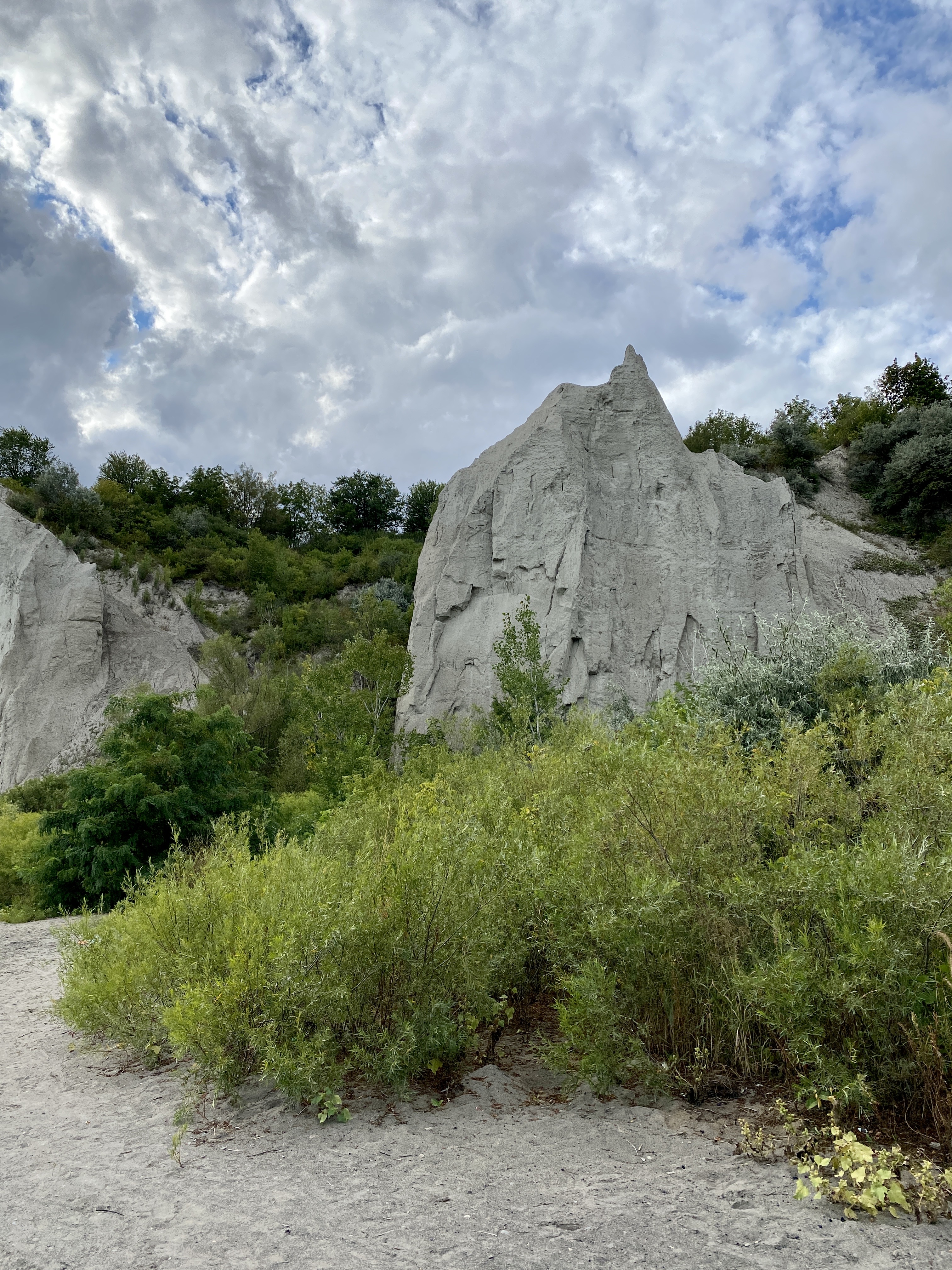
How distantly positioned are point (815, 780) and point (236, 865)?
11.2 ft

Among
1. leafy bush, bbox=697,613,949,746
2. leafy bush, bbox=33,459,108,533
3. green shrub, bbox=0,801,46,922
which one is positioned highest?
leafy bush, bbox=33,459,108,533

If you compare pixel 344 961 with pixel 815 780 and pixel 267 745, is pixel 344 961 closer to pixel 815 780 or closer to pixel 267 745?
pixel 815 780

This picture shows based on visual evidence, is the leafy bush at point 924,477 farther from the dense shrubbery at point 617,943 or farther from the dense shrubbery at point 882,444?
the dense shrubbery at point 617,943

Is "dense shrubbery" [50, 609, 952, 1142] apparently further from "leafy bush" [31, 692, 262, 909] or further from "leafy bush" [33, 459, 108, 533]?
"leafy bush" [33, 459, 108, 533]

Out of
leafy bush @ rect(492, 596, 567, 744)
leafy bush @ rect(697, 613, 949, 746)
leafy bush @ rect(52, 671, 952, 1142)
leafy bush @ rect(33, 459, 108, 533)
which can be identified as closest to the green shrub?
leafy bush @ rect(52, 671, 952, 1142)

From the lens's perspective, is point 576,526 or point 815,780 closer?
point 815,780

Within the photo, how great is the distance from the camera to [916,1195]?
2.33 metres

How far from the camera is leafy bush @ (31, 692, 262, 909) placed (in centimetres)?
866

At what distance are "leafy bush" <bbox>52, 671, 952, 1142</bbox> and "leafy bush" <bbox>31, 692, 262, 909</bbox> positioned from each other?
4.55 meters

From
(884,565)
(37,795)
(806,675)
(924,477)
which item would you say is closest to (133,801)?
(37,795)

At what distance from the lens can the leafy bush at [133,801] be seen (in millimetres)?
8656

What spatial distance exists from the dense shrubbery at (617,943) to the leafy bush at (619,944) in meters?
0.01

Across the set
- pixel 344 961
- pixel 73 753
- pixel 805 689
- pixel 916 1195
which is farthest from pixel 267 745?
pixel 916 1195

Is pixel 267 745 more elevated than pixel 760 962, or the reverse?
pixel 267 745
